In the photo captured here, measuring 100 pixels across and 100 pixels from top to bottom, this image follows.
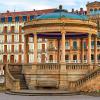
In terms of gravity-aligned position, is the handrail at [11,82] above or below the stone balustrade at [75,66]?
below

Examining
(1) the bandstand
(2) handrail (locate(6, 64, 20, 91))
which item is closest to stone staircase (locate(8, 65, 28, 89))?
(1) the bandstand

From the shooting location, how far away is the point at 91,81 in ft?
169

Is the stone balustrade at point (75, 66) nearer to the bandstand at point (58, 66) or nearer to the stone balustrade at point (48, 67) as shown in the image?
the bandstand at point (58, 66)

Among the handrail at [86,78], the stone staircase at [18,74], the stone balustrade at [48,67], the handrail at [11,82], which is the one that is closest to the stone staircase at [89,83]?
the handrail at [86,78]

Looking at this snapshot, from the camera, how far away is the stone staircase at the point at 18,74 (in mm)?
55162

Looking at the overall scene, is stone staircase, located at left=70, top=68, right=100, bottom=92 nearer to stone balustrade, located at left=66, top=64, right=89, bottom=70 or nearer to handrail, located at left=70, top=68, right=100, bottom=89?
handrail, located at left=70, top=68, right=100, bottom=89

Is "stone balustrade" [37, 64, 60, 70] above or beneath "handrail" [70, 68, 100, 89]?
above

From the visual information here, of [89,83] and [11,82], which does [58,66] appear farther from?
[11,82]

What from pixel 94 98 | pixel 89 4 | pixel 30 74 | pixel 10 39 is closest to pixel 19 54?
pixel 10 39

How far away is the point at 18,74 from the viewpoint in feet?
189

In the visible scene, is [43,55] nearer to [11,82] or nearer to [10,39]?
[10,39]

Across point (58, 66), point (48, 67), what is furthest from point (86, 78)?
point (48, 67)

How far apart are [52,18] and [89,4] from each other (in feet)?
221

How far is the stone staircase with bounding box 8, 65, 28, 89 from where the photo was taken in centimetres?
5516
